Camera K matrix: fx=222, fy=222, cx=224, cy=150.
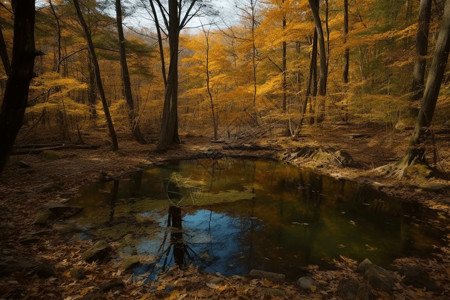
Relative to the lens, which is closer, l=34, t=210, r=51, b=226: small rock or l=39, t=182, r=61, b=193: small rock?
l=34, t=210, r=51, b=226: small rock

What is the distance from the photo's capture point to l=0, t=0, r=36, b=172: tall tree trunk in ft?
7.86

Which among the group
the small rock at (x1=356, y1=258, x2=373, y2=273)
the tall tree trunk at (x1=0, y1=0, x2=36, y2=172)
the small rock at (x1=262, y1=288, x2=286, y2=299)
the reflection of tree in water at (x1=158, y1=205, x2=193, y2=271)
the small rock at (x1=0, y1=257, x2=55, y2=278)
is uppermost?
the tall tree trunk at (x1=0, y1=0, x2=36, y2=172)

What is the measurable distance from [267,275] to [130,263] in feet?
7.06

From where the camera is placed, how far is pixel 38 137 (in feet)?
41.5

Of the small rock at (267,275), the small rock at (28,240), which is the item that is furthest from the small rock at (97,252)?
the small rock at (267,275)

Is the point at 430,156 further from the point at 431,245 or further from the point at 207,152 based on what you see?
the point at 207,152

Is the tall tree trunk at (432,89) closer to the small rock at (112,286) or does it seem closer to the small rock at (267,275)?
the small rock at (267,275)

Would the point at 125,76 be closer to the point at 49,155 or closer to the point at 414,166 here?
the point at 49,155

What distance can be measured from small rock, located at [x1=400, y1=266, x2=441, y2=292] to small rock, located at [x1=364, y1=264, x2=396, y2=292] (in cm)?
20

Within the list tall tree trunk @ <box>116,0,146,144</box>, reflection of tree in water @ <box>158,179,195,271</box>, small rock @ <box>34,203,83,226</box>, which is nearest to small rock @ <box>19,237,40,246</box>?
small rock @ <box>34,203,83,226</box>

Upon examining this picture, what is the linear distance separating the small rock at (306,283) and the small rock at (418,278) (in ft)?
4.27

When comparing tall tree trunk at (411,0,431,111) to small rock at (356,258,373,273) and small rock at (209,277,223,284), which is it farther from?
small rock at (209,277,223,284)

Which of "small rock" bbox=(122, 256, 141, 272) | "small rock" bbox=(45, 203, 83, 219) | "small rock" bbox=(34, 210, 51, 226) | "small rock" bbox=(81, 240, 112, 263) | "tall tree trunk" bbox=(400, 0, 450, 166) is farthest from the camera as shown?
"tall tree trunk" bbox=(400, 0, 450, 166)

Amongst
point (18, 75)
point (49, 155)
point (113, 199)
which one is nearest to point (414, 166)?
point (113, 199)
